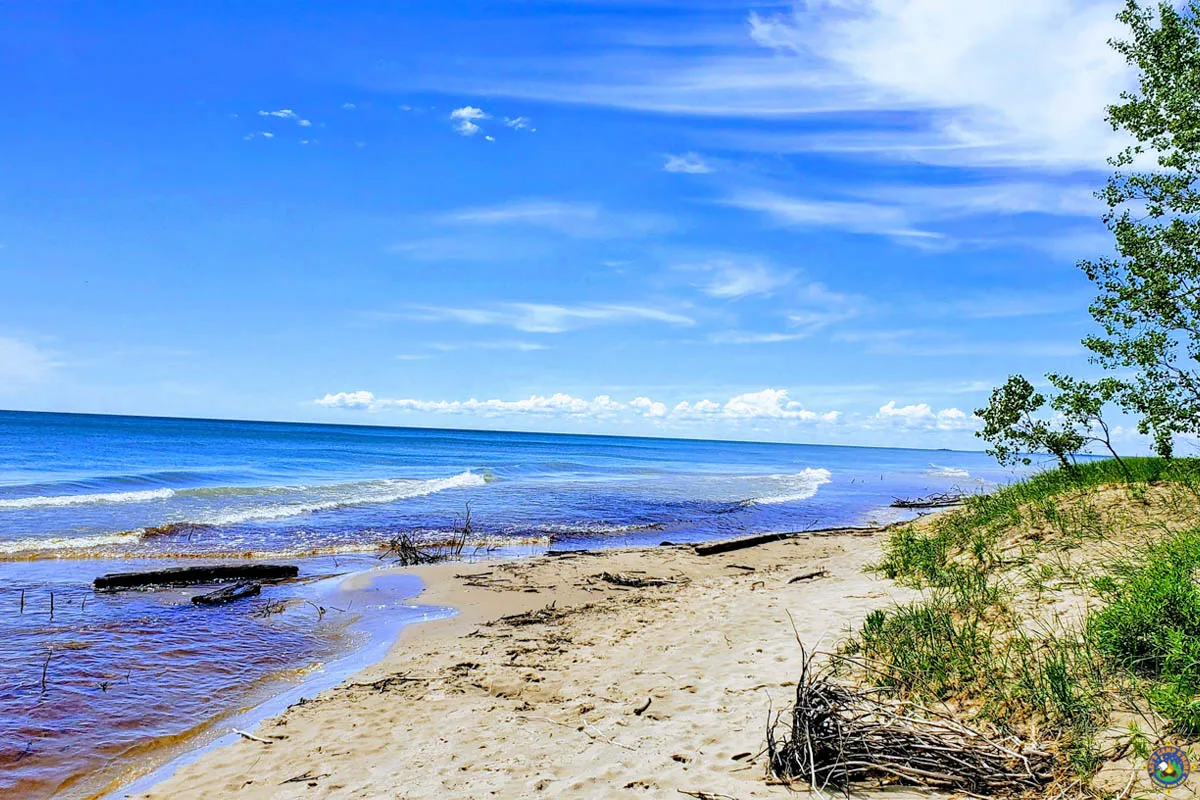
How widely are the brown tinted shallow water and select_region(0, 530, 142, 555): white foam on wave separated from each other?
2.40 meters

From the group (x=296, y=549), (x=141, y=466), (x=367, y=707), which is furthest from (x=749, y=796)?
(x=141, y=466)

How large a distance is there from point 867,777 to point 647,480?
4123cm

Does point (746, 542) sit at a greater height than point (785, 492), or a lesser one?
greater

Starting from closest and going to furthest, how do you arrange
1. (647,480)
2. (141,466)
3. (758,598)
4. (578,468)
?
(758,598) → (141,466) → (647,480) → (578,468)

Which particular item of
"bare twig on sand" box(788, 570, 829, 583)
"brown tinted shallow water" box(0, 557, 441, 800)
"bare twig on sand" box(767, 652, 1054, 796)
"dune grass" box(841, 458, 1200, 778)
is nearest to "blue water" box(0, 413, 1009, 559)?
"brown tinted shallow water" box(0, 557, 441, 800)

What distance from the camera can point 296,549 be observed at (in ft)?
58.3

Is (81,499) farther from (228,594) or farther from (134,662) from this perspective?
(134,662)

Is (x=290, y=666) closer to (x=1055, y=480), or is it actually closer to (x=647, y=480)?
(x=1055, y=480)

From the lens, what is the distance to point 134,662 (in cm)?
869

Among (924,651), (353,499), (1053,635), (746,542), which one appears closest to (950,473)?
(746,542)

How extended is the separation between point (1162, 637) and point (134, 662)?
10.8m

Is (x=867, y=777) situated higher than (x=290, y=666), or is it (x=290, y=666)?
(x=867, y=777)

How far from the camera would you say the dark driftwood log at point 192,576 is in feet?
40.8

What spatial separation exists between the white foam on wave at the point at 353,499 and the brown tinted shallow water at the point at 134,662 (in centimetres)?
849
